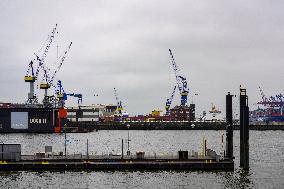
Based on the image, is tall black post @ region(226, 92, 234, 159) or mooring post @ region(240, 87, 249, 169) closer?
mooring post @ region(240, 87, 249, 169)

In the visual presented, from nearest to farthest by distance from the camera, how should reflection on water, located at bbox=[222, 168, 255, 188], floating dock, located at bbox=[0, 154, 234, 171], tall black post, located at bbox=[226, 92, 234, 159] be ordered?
1. reflection on water, located at bbox=[222, 168, 255, 188]
2. floating dock, located at bbox=[0, 154, 234, 171]
3. tall black post, located at bbox=[226, 92, 234, 159]

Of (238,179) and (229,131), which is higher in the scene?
(229,131)

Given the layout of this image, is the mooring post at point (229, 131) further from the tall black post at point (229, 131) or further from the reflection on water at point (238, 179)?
the reflection on water at point (238, 179)

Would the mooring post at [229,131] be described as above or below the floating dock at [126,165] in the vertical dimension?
above

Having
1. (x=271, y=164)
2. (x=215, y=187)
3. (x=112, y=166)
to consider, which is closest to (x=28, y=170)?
(x=112, y=166)

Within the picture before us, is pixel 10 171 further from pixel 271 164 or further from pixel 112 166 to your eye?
pixel 271 164

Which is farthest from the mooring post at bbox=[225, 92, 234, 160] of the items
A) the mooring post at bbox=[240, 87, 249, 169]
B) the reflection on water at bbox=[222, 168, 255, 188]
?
the reflection on water at bbox=[222, 168, 255, 188]

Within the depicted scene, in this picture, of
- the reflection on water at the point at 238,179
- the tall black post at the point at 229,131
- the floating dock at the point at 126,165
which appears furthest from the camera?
the tall black post at the point at 229,131

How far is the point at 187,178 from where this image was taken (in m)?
62.1

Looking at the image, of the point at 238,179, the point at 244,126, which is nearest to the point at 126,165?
the point at 238,179

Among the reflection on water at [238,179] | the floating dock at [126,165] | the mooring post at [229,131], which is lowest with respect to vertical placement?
the reflection on water at [238,179]

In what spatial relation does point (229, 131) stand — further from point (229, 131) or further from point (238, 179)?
point (238, 179)

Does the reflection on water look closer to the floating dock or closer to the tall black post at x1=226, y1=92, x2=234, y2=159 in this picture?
the floating dock

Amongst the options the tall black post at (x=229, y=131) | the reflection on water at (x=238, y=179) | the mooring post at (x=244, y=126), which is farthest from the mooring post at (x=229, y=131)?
the reflection on water at (x=238, y=179)
